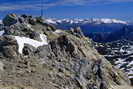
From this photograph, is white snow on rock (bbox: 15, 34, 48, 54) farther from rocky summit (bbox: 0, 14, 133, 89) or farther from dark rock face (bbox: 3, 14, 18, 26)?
dark rock face (bbox: 3, 14, 18, 26)

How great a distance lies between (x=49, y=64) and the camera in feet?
281

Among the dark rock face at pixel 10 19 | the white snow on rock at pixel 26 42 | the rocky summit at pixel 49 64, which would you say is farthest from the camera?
the dark rock face at pixel 10 19

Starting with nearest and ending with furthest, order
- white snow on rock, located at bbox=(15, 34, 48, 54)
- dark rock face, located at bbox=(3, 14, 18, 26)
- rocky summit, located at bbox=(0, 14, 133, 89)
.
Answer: rocky summit, located at bbox=(0, 14, 133, 89), white snow on rock, located at bbox=(15, 34, 48, 54), dark rock face, located at bbox=(3, 14, 18, 26)

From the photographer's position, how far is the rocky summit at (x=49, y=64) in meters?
77.6

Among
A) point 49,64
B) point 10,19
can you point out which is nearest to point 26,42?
point 49,64

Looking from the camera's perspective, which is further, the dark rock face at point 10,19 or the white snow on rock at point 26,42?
the dark rock face at point 10,19

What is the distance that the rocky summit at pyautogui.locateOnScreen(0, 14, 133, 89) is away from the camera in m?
77.6

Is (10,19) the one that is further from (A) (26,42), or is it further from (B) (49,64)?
(B) (49,64)

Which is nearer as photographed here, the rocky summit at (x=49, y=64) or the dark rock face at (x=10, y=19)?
the rocky summit at (x=49, y=64)

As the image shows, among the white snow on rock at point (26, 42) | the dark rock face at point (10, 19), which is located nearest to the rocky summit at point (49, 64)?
the white snow on rock at point (26, 42)

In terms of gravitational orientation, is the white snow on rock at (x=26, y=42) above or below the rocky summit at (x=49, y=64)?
above

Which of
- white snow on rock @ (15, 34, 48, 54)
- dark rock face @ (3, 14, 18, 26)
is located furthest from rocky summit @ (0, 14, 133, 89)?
dark rock face @ (3, 14, 18, 26)

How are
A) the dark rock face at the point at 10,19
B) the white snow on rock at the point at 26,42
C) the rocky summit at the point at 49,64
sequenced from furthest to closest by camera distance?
the dark rock face at the point at 10,19 < the white snow on rock at the point at 26,42 < the rocky summit at the point at 49,64

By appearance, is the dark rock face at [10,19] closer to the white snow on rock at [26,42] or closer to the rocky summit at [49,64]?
the rocky summit at [49,64]
